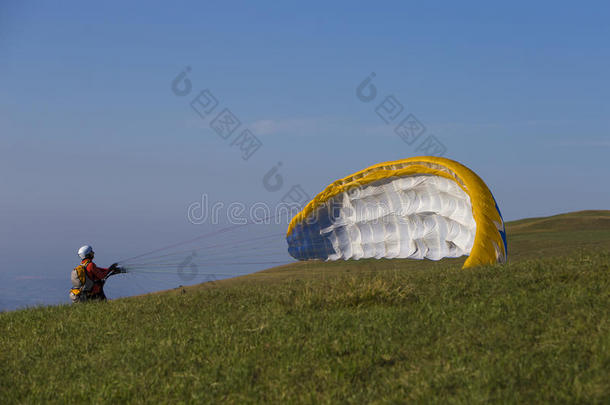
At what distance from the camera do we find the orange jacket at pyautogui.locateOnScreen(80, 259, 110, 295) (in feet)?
51.1

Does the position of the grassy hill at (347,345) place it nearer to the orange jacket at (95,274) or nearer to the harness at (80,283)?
the harness at (80,283)

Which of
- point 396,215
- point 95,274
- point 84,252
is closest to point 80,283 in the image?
point 95,274

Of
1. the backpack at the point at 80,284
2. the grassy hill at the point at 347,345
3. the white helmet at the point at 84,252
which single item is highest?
the white helmet at the point at 84,252

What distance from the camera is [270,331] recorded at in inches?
355

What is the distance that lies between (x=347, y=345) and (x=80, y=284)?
985cm

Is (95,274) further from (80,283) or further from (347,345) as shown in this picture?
(347,345)

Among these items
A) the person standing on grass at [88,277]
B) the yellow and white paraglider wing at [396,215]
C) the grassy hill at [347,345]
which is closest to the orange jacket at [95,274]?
the person standing on grass at [88,277]

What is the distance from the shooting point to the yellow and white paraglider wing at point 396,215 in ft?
56.5

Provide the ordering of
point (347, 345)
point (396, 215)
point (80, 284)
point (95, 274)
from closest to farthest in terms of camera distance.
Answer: point (347, 345)
point (80, 284)
point (95, 274)
point (396, 215)

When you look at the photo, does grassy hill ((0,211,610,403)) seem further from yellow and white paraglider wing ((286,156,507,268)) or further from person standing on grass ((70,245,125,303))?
yellow and white paraglider wing ((286,156,507,268))

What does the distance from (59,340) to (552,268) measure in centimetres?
958

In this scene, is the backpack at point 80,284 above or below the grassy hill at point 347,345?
A: above

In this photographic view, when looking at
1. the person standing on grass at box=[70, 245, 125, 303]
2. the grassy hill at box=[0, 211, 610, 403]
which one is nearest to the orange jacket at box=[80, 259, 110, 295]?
the person standing on grass at box=[70, 245, 125, 303]

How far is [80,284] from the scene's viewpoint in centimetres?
1534
